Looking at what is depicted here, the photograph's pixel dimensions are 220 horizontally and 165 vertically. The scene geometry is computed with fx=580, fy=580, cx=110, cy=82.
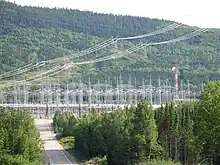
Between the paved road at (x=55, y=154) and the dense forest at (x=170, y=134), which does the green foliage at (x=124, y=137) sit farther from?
the paved road at (x=55, y=154)

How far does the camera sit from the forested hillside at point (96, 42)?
121375 millimetres

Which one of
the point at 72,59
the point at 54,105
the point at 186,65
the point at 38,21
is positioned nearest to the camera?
the point at 54,105

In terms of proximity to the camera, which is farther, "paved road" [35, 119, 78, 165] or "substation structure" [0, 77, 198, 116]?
"substation structure" [0, 77, 198, 116]

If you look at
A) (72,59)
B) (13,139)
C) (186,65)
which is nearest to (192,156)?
(13,139)

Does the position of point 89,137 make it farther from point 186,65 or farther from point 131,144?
point 186,65

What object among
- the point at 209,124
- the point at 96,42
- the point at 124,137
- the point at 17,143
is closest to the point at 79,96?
the point at 96,42

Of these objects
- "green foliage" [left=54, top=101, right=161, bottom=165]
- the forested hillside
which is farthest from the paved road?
the forested hillside

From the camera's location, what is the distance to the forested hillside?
12138 cm

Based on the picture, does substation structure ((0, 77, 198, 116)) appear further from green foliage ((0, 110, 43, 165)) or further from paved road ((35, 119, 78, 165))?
green foliage ((0, 110, 43, 165))

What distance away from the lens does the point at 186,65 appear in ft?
392

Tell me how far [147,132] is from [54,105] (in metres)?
68.9

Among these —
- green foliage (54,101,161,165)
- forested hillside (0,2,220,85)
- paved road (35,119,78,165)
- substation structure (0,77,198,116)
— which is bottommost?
paved road (35,119,78,165)

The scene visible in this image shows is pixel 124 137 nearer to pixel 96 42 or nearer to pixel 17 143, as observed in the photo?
pixel 17 143

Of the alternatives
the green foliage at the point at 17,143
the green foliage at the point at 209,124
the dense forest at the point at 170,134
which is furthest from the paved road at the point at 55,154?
the green foliage at the point at 209,124
